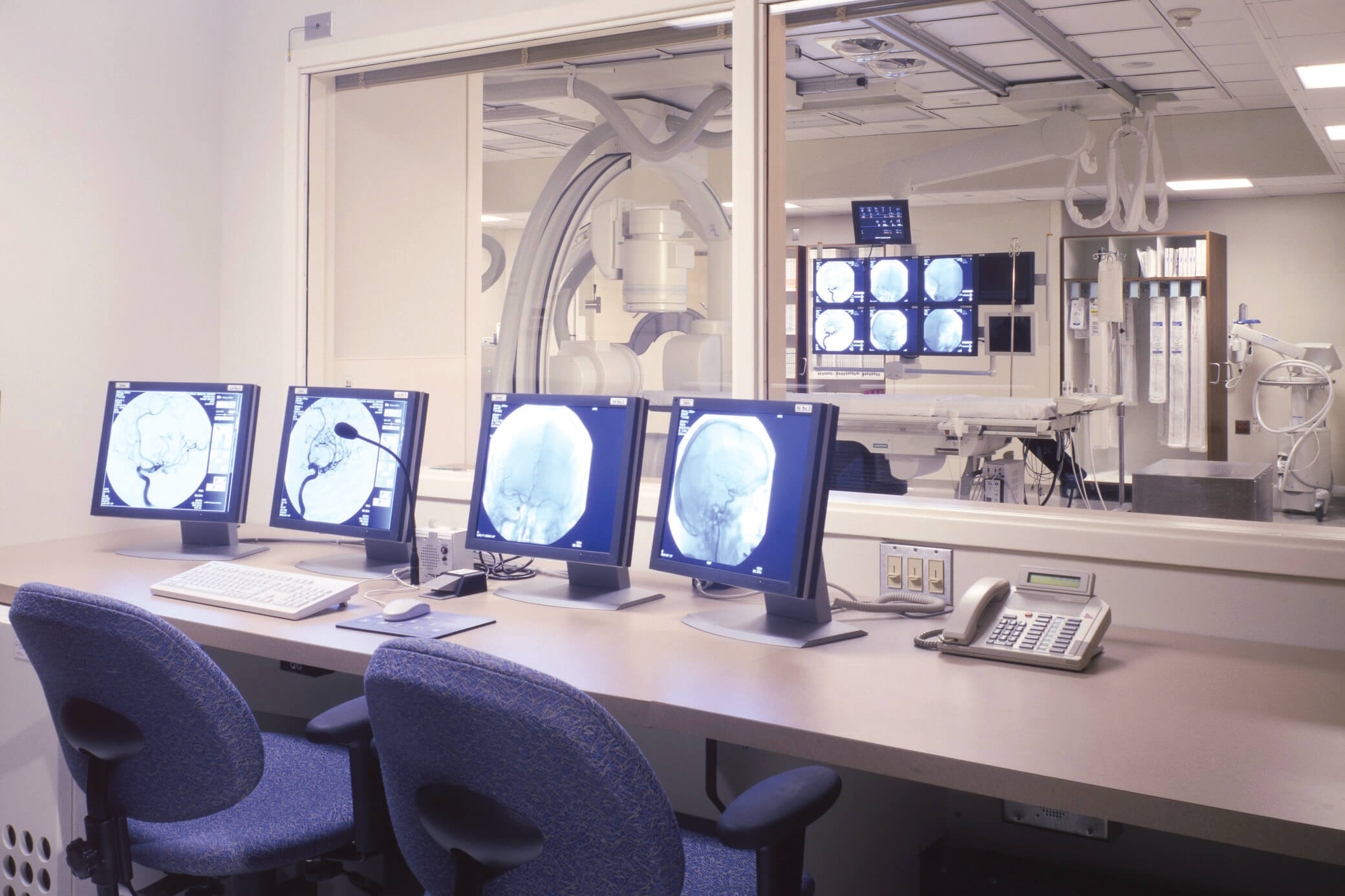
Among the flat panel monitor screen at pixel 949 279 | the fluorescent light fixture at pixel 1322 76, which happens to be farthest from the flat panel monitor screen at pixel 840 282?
the fluorescent light fixture at pixel 1322 76

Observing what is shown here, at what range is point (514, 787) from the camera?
1099mm

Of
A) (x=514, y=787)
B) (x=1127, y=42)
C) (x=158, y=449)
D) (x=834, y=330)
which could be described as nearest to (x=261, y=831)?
(x=514, y=787)

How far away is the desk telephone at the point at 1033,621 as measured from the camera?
5.73ft

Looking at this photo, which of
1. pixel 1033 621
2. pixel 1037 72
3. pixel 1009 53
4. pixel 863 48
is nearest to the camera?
pixel 1033 621

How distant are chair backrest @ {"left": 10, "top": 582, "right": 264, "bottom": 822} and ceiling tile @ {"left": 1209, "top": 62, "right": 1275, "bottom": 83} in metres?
6.37

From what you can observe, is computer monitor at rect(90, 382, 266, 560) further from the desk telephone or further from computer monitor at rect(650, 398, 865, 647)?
the desk telephone

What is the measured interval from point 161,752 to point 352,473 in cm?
109

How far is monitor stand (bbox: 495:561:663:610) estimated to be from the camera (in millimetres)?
2188

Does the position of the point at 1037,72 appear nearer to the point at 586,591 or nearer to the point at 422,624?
the point at 586,591

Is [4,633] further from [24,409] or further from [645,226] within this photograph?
[645,226]

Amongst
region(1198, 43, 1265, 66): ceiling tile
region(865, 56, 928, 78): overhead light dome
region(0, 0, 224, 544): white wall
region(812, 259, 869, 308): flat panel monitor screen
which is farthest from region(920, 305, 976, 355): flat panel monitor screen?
region(0, 0, 224, 544): white wall

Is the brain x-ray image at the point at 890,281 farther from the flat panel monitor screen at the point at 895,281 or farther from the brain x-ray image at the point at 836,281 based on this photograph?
the brain x-ray image at the point at 836,281

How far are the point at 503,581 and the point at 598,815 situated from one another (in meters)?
1.38

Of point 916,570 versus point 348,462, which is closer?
point 916,570
